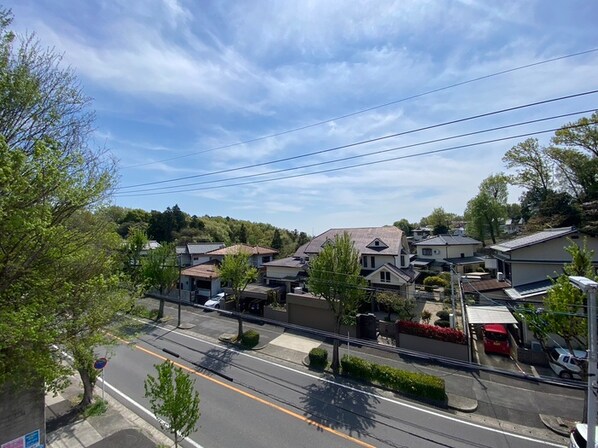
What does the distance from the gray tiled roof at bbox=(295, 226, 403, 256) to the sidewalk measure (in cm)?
2347

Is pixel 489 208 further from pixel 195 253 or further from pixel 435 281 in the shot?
pixel 195 253

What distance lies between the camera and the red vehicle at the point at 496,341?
20.0 m

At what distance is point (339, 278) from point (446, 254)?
34.7m

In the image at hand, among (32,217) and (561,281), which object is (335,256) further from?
(32,217)

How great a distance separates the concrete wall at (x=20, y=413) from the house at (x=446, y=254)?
145 feet

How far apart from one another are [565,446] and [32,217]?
18.9m

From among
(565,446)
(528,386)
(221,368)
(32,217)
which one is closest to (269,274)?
(221,368)

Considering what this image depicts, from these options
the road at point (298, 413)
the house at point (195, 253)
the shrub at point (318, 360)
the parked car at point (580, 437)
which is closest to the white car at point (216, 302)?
the road at point (298, 413)

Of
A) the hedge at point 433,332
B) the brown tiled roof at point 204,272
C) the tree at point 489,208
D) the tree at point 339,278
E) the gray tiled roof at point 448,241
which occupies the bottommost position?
the hedge at point 433,332

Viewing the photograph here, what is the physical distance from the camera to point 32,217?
6367mm

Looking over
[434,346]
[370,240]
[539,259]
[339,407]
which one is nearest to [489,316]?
[434,346]

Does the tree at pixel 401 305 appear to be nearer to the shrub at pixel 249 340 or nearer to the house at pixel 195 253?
the shrub at pixel 249 340

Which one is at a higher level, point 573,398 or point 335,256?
point 335,256

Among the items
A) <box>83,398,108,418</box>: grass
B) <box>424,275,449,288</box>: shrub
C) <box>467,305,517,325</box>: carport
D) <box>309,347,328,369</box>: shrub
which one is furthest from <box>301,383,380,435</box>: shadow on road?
<box>424,275,449,288</box>: shrub
